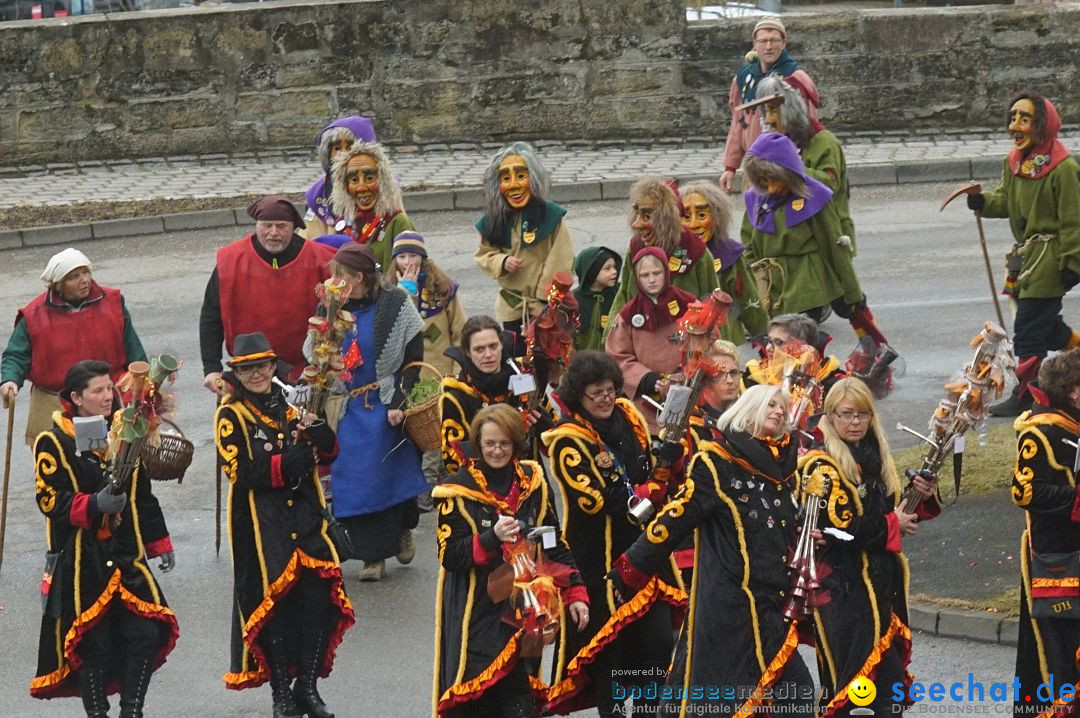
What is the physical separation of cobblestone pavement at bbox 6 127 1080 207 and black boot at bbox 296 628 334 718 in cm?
1036

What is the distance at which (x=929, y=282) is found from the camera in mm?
15688

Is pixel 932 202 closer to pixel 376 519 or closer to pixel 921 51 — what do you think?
pixel 921 51

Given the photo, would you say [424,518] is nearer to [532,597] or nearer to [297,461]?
[297,461]

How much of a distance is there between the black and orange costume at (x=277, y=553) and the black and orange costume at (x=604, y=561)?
110 cm

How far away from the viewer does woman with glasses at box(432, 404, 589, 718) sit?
7.77 meters

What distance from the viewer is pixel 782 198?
12336 mm

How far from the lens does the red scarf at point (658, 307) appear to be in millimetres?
10133

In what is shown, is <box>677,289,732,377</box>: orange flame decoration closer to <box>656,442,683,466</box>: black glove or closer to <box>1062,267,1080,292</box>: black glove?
<box>656,442,683,466</box>: black glove

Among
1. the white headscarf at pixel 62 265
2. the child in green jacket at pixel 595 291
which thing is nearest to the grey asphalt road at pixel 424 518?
the child in green jacket at pixel 595 291

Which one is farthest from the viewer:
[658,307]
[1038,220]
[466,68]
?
[466,68]

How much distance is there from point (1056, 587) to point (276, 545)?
3.31 meters

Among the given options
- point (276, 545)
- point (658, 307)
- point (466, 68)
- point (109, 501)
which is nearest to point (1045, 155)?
point (658, 307)

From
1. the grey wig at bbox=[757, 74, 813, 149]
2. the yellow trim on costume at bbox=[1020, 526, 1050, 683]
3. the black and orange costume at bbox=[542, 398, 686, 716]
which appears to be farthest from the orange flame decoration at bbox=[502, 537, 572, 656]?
the grey wig at bbox=[757, 74, 813, 149]

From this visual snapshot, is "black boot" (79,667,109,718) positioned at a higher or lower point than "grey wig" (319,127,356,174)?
lower
